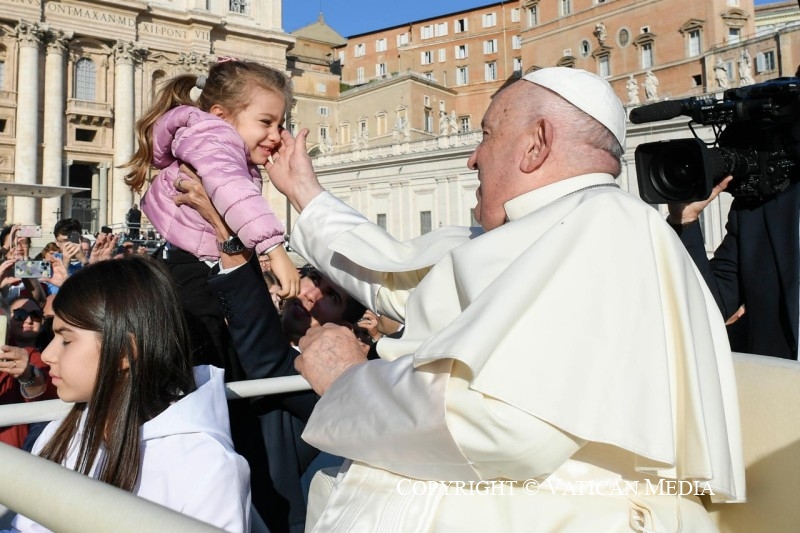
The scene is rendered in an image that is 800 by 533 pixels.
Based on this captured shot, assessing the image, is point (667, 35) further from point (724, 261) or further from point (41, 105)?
point (724, 261)

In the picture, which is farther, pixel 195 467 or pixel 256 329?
pixel 256 329

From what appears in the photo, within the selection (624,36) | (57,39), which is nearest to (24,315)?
(57,39)

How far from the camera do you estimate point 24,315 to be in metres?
4.38

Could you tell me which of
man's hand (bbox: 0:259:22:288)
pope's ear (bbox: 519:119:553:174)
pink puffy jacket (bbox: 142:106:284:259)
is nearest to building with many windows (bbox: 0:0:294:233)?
man's hand (bbox: 0:259:22:288)

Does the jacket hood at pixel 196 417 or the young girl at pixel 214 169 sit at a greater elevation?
the young girl at pixel 214 169

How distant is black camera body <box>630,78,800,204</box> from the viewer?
2389 millimetres

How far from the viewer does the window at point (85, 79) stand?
108ft

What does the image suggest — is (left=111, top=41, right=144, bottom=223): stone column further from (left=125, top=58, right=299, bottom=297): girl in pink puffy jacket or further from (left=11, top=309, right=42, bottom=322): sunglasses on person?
(left=125, top=58, right=299, bottom=297): girl in pink puffy jacket

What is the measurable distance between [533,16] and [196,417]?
4737 centimetres

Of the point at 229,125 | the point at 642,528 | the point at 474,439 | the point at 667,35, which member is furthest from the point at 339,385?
the point at 667,35

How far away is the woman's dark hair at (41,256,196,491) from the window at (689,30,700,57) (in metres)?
39.2

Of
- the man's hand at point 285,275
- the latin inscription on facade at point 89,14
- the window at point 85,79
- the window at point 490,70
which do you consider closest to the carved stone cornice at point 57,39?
the latin inscription on facade at point 89,14

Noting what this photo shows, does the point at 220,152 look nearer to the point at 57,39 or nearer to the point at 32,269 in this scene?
the point at 32,269

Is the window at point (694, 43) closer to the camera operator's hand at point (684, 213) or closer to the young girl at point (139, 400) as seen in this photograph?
the camera operator's hand at point (684, 213)
